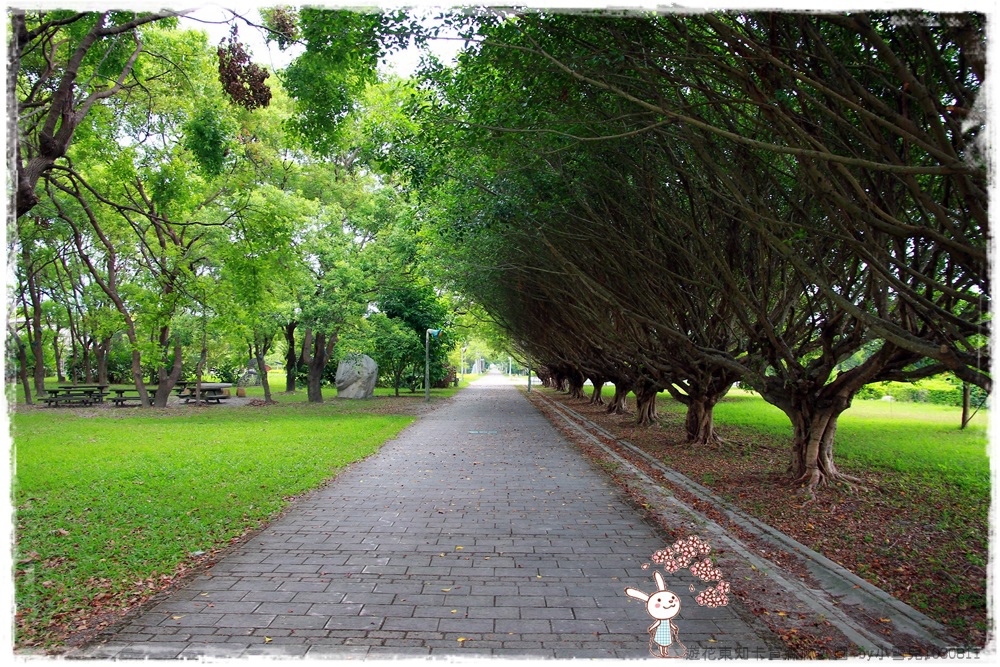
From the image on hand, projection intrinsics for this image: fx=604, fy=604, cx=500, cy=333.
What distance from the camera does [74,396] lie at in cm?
2320

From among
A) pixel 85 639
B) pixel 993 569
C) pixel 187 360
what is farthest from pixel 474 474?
pixel 187 360

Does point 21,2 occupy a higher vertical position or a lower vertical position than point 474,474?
higher

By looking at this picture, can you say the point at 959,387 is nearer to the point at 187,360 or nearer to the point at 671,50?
the point at 671,50

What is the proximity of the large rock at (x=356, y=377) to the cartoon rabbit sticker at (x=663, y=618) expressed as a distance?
90.1ft

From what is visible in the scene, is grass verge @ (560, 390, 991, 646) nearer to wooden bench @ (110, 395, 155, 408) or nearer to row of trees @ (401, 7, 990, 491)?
row of trees @ (401, 7, 990, 491)

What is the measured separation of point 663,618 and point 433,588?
7.05 ft

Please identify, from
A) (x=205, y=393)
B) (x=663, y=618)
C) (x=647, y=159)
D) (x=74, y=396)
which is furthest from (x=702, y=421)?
(x=74, y=396)

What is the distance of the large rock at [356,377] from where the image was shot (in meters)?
29.6

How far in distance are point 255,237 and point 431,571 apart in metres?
6.34

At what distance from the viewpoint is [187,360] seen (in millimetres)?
35312

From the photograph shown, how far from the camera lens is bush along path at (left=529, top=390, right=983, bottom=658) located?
345 cm

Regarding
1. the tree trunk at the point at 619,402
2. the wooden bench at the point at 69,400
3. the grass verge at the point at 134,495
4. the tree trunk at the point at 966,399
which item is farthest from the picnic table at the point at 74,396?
the tree trunk at the point at 966,399

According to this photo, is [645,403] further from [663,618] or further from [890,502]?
[663,618]

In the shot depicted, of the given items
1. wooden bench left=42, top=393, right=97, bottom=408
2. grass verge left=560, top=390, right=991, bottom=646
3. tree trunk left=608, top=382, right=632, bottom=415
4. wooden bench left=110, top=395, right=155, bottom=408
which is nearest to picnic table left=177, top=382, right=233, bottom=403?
wooden bench left=110, top=395, right=155, bottom=408
